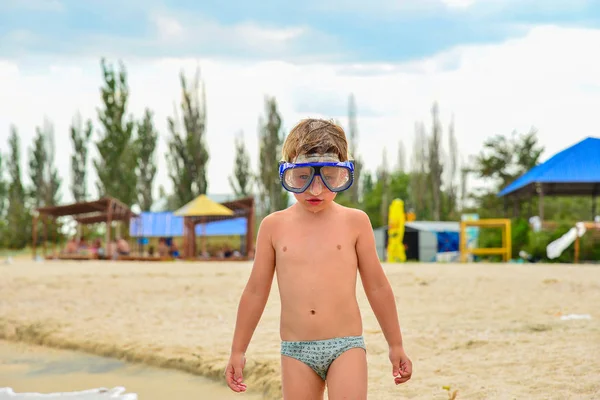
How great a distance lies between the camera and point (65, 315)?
8.54 meters

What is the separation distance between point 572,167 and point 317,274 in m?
22.8

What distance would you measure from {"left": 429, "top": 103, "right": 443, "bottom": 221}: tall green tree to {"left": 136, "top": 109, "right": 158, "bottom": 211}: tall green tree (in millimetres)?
16101

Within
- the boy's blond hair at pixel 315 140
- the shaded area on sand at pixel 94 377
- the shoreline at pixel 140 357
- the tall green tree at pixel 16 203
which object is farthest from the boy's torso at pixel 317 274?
the tall green tree at pixel 16 203

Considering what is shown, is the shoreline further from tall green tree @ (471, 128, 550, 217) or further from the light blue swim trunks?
tall green tree @ (471, 128, 550, 217)

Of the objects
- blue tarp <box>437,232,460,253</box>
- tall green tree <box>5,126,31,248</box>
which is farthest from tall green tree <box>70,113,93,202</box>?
blue tarp <box>437,232,460,253</box>

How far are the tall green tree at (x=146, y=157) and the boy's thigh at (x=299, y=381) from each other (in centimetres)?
4280

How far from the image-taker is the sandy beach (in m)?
4.59

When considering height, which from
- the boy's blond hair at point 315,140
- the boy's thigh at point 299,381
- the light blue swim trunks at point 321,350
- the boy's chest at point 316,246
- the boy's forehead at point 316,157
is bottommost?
the boy's thigh at point 299,381

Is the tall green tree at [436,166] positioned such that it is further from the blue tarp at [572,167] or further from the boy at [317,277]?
the boy at [317,277]

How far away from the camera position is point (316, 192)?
2.74 metres

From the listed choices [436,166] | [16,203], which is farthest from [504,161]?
[16,203]

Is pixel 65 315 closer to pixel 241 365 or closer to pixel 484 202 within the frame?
pixel 241 365

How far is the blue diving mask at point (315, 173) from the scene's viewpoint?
108 inches

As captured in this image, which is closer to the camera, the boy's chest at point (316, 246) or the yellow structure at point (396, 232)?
the boy's chest at point (316, 246)
